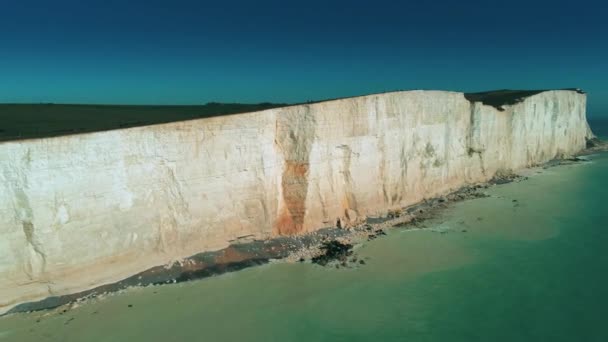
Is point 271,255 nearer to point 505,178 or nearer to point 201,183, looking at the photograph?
point 201,183

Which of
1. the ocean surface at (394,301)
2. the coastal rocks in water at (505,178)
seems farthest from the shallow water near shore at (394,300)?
the coastal rocks in water at (505,178)

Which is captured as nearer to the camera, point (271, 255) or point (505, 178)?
point (271, 255)

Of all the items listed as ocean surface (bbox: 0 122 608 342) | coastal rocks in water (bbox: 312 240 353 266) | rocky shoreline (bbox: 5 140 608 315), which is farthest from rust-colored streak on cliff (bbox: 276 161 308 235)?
ocean surface (bbox: 0 122 608 342)

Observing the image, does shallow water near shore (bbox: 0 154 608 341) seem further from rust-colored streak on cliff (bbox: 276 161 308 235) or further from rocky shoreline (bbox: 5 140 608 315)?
rust-colored streak on cliff (bbox: 276 161 308 235)

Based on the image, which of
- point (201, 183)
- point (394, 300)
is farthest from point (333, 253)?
point (201, 183)

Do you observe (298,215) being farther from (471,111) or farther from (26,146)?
(471,111)

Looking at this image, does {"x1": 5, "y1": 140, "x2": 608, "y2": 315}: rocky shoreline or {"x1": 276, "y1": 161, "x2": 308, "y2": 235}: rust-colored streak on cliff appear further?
{"x1": 276, "y1": 161, "x2": 308, "y2": 235}: rust-colored streak on cliff
